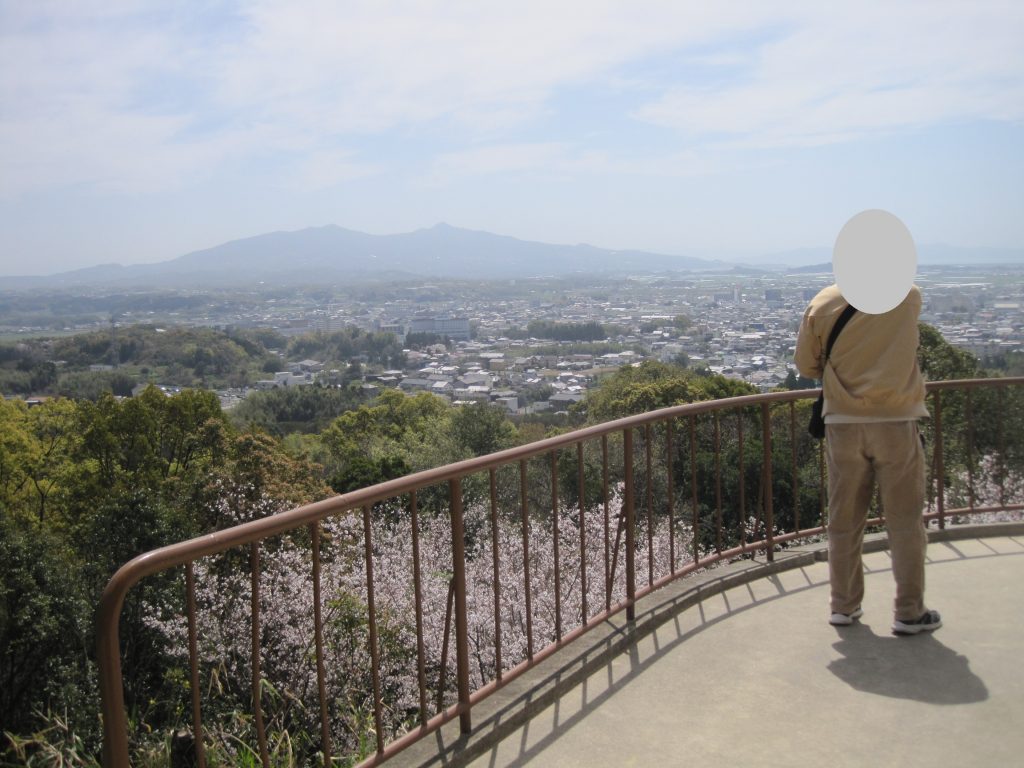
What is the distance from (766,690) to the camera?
11.3 ft

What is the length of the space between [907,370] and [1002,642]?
4.12 feet

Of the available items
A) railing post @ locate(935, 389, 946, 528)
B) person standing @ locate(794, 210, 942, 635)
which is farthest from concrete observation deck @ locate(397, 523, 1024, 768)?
railing post @ locate(935, 389, 946, 528)

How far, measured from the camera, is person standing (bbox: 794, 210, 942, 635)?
11.8ft

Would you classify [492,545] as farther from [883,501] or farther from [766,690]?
[883,501]

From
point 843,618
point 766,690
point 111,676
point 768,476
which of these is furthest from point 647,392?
point 111,676

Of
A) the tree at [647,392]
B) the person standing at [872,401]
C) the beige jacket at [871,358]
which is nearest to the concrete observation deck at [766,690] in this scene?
the person standing at [872,401]

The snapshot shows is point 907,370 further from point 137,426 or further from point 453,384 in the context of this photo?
point 453,384

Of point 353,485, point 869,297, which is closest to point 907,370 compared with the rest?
point 869,297

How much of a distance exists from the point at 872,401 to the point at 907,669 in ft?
3.51

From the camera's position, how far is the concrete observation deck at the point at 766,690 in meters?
2.96

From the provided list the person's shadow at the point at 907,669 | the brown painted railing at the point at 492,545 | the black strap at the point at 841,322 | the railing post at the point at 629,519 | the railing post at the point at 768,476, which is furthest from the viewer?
the railing post at the point at 768,476

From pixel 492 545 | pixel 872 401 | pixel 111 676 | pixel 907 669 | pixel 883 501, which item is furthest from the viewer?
pixel 883 501

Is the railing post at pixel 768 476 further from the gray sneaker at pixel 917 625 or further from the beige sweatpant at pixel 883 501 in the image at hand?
the gray sneaker at pixel 917 625

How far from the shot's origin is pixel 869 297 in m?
3.56
